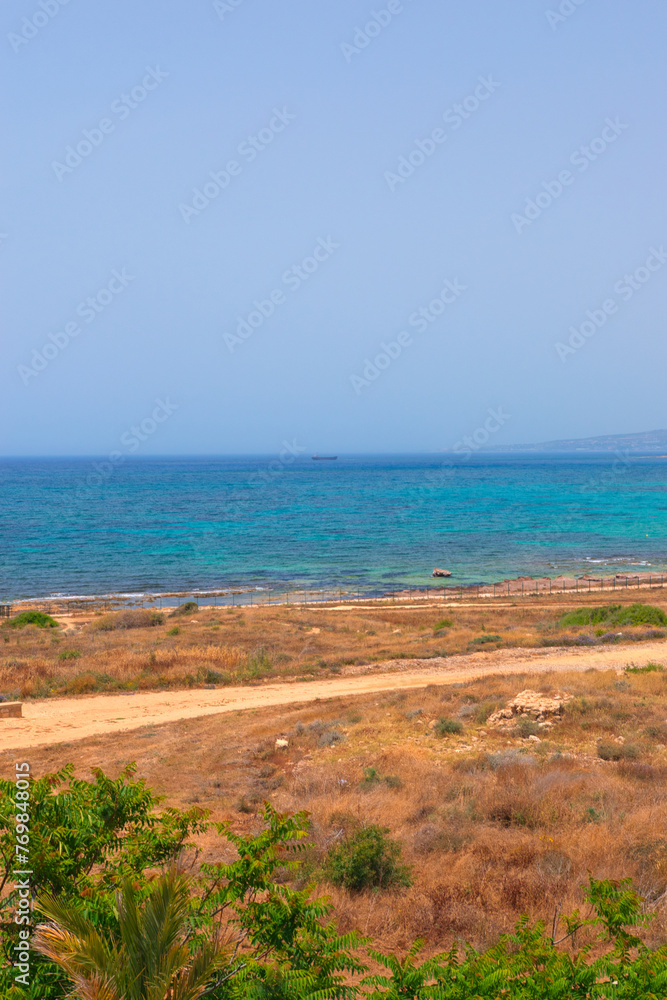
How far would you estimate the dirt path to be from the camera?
1847cm

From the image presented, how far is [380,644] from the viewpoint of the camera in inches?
1178

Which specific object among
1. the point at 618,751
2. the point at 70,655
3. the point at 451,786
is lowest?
the point at 70,655

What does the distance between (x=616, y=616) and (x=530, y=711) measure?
1894cm

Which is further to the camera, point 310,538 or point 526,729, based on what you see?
point 310,538

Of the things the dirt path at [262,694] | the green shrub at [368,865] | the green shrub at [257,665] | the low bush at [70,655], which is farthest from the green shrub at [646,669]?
the low bush at [70,655]

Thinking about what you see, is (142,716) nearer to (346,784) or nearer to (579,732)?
(346,784)

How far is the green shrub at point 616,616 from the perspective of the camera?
1252 inches

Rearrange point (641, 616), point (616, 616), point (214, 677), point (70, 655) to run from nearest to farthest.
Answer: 1. point (214, 677)
2. point (70, 655)
3. point (641, 616)
4. point (616, 616)

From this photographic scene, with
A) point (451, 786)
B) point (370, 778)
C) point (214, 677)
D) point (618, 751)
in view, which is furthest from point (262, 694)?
point (618, 751)

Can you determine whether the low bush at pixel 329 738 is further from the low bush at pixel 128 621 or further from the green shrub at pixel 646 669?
the low bush at pixel 128 621

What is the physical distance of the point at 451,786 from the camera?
11.7 m

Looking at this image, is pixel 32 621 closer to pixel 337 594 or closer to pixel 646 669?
pixel 337 594

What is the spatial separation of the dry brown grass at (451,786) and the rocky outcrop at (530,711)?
35 centimetres

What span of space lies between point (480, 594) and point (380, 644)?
1988 centimetres
